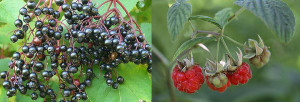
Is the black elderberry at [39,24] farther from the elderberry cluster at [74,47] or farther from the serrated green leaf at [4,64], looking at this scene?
the serrated green leaf at [4,64]

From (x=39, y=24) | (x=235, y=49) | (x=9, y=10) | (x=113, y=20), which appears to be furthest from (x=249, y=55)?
(x=9, y=10)

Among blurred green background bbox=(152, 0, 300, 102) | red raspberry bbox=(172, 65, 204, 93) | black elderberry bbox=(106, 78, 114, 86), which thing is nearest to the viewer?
blurred green background bbox=(152, 0, 300, 102)

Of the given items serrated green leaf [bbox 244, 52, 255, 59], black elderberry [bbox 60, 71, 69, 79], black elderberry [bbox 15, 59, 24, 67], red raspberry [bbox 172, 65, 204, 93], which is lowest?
serrated green leaf [bbox 244, 52, 255, 59]

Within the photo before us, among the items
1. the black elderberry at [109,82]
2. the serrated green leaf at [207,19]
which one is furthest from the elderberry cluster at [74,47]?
the serrated green leaf at [207,19]

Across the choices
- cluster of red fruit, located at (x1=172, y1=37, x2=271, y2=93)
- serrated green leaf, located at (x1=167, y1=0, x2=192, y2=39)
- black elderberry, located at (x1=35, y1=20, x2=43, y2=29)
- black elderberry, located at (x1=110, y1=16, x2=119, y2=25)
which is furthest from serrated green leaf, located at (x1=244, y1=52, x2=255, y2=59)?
black elderberry, located at (x1=35, y1=20, x2=43, y2=29)

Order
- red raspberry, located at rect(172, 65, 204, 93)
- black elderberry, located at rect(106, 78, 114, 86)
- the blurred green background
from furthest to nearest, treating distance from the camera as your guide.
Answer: black elderberry, located at rect(106, 78, 114, 86)
red raspberry, located at rect(172, 65, 204, 93)
the blurred green background

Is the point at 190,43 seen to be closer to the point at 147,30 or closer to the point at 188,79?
the point at 188,79

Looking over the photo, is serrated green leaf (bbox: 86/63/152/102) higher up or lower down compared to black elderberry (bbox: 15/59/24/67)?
lower down

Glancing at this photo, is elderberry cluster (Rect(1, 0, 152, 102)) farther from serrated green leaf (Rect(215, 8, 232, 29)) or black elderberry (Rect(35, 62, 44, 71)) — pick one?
serrated green leaf (Rect(215, 8, 232, 29))
